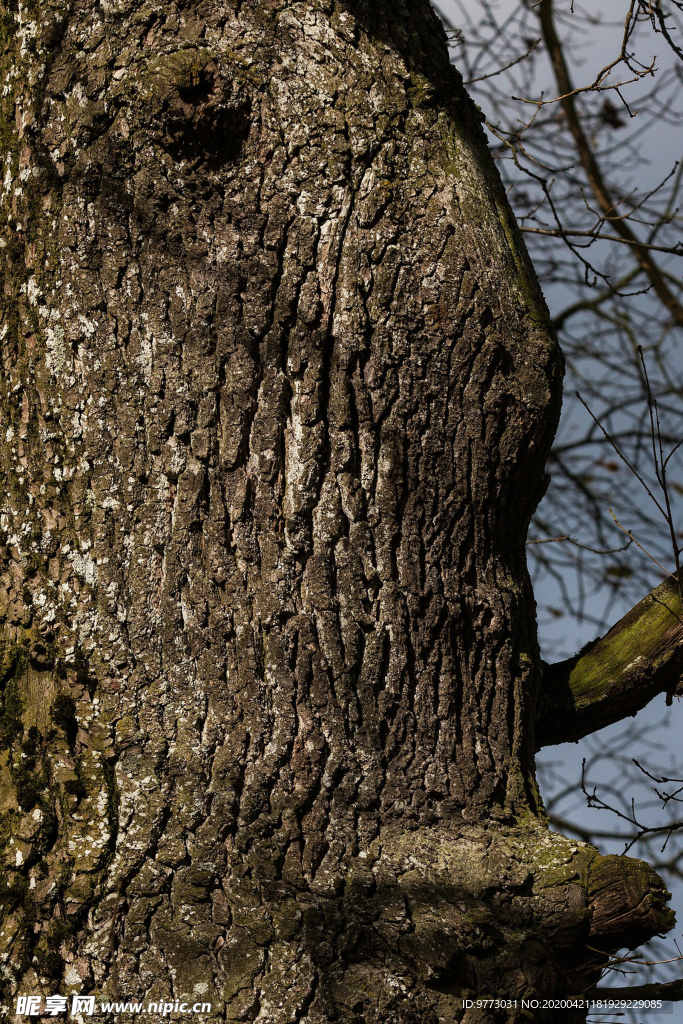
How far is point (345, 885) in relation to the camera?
1.34 metres

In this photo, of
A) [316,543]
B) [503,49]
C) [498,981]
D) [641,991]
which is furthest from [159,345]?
[503,49]

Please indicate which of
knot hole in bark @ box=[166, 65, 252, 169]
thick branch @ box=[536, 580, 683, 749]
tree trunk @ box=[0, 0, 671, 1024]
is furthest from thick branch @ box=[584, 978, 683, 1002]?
knot hole in bark @ box=[166, 65, 252, 169]

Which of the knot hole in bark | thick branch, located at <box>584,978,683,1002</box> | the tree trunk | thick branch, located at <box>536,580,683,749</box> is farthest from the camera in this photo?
thick branch, located at <box>536,580,683,749</box>

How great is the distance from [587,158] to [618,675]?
3.44 metres

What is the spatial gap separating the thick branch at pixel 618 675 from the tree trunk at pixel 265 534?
0.32 meters

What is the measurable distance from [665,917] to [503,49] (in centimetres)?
403

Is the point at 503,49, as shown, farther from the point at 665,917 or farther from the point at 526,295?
the point at 665,917

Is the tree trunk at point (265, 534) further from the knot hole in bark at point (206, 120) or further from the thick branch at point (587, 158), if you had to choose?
the thick branch at point (587, 158)

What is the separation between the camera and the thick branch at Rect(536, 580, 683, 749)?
191 cm

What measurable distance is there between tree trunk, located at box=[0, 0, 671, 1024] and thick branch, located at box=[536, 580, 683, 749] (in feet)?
1.06

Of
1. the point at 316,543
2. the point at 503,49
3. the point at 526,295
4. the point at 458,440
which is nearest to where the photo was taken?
the point at 316,543

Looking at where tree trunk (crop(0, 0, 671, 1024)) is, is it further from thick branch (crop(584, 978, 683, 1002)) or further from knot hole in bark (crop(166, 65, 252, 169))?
thick branch (crop(584, 978, 683, 1002))

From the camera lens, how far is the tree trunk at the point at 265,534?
1315mm

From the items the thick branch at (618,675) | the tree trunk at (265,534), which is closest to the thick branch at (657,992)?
the tree trunk at (265,534)
